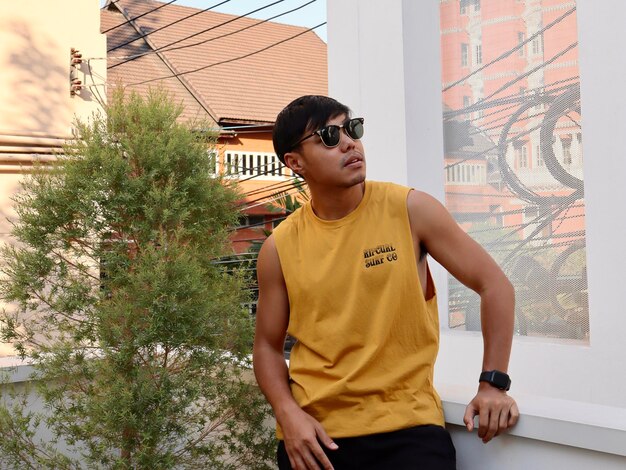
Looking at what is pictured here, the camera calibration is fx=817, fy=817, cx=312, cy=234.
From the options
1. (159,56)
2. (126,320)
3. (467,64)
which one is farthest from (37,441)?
(159,56)

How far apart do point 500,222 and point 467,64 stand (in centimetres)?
73

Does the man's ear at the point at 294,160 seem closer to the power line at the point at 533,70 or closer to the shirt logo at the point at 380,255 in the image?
the shirt logo at the point at 380,255

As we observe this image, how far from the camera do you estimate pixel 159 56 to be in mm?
20062

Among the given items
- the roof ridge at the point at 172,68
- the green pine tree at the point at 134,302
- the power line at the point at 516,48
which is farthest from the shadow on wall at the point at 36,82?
the roof ridge at the point at 172,68

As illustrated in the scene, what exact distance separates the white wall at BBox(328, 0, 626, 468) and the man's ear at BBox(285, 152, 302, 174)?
2.43ft

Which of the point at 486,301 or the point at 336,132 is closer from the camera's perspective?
the point at 486,301

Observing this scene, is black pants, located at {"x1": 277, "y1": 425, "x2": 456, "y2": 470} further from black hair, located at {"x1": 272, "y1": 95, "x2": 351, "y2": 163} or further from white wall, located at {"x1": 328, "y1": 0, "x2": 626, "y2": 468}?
black hair, located at {"x1": 272, "y1": 95, "x2": 351, "y2": 163}

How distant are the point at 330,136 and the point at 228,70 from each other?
18.7 meters

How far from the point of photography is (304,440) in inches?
81.0

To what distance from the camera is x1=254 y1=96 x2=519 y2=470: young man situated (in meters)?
2.03

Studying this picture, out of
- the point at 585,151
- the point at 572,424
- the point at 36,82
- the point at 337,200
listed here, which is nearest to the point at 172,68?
the point at 36,82

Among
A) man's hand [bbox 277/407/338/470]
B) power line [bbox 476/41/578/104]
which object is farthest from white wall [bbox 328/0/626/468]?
man's hand [bbox 277/407/338/470]

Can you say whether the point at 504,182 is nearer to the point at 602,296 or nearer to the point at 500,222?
the point at 500,222

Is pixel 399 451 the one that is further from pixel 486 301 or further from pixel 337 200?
pixel 337 200
